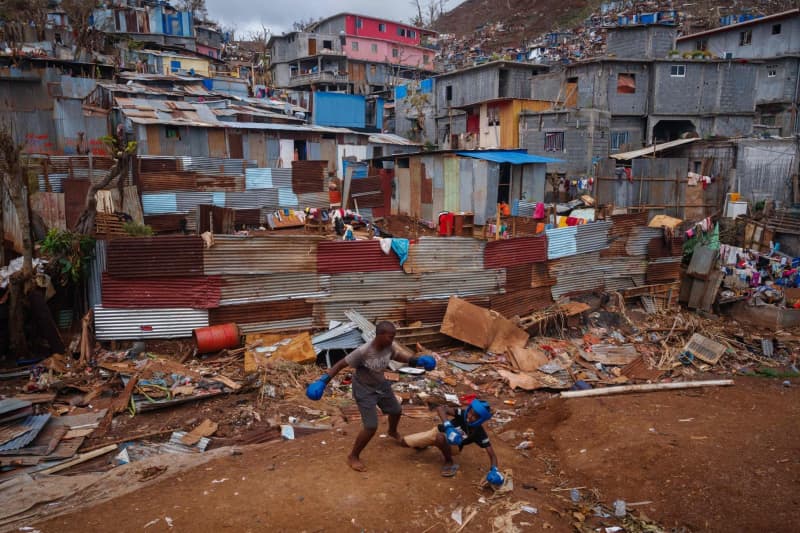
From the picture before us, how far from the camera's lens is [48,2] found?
34.6 m

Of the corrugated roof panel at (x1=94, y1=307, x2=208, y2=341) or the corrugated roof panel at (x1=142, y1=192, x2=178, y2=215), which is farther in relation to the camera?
the corrugated roof panel at (x1=142, y1=192, x2=178, y2=215)

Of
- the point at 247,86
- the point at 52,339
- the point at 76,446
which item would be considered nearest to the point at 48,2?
the point at 247,86

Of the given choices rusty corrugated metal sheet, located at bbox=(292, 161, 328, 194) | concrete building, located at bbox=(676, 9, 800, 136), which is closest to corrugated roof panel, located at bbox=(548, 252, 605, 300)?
rusty corrugated metal sheet, located at bbox=(292, 161, 328, 194)

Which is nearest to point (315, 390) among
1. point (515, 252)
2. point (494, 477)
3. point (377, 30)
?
point (494, 477)

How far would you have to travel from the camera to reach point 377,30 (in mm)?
43531

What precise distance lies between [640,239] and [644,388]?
5476 mm

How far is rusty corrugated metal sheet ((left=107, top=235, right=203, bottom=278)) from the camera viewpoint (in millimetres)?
8789

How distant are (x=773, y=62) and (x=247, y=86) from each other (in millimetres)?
27592

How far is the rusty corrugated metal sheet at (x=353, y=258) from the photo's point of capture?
10.0 m

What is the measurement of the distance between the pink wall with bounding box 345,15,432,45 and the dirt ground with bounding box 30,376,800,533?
40245 mm

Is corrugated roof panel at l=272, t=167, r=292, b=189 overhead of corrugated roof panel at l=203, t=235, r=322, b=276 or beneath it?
overhead

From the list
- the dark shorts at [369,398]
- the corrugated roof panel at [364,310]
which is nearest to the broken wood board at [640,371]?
the corrugated roof panel at [364,310]

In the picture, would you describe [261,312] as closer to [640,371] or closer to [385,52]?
[640,371]

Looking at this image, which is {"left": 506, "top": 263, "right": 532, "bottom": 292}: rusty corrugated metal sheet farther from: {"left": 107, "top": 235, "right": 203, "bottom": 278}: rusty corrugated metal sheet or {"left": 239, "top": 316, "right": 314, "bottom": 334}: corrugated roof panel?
{"left": 107, "top": 235, "right": 203, "bottom": 278}: rusty corrugated metal sheet
